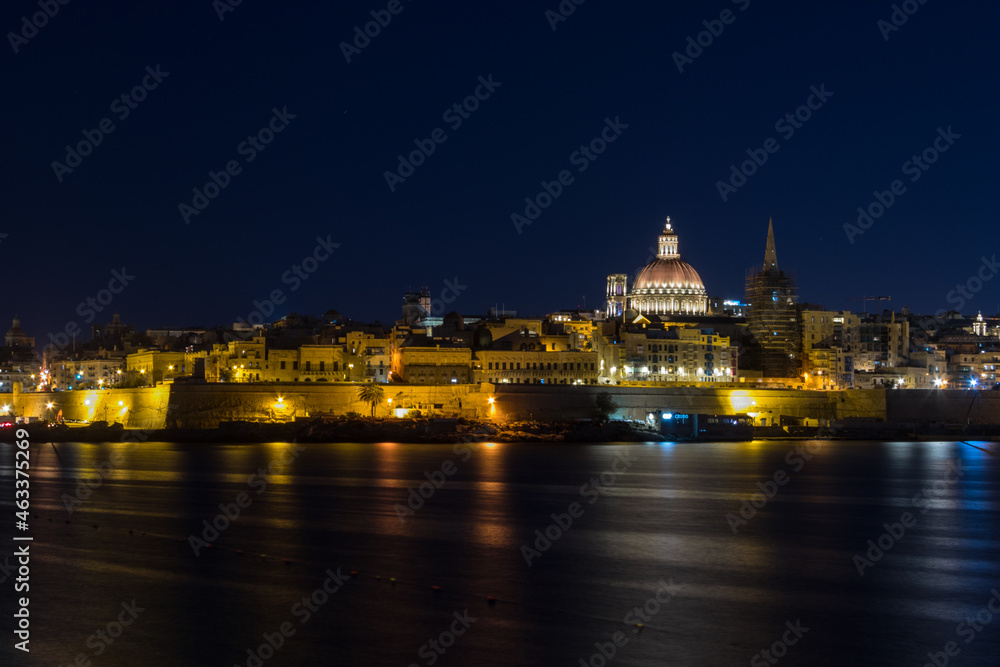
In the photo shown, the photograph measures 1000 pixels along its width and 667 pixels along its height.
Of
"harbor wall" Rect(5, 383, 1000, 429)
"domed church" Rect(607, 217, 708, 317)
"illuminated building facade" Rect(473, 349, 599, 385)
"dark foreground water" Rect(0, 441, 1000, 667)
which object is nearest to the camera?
"dark foreground water" Rect(0, 441, 1000, 667)

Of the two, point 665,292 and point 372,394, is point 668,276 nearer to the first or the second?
point 665,292

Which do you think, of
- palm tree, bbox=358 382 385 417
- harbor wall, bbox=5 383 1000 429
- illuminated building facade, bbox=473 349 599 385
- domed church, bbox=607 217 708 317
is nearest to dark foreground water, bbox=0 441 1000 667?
harbor wall, bbox=5 383 1000 429

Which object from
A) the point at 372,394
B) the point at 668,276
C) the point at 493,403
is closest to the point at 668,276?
the point at 668,276

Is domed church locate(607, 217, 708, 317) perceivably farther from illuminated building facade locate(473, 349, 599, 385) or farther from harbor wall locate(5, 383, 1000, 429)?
harbor wall locate(5, 383, 1000, 429)

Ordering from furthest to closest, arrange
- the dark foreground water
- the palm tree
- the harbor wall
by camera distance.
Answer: the palm tree < the harbor wall < the dark foreground water

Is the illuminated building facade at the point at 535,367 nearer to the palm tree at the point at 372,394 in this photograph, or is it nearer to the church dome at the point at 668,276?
the palm tree at the point at 372,394

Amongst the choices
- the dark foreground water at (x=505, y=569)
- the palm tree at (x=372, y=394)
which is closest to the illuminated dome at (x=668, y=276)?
the palm tree at (x=372, y=394)
